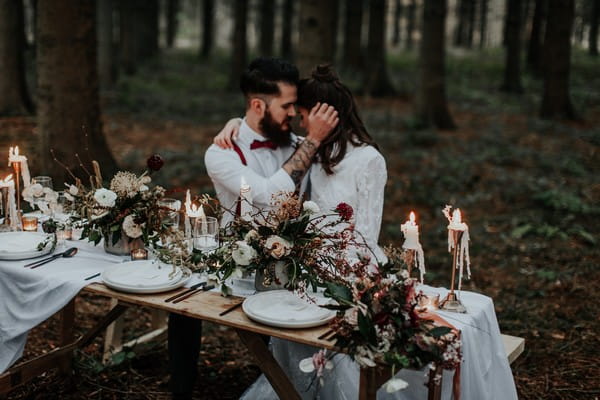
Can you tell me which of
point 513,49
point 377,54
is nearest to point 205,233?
Result: point 377,54

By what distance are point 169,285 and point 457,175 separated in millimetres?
7964

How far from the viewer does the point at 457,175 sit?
34.3 feet

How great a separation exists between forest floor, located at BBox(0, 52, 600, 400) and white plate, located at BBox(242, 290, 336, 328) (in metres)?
1.70

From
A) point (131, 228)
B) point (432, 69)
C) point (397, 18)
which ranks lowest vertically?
point (131, 228)

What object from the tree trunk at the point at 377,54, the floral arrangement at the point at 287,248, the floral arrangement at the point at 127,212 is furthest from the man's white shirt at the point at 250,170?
the tree trunk at the point at 377,54

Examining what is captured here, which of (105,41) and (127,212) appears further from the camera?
(105,41)

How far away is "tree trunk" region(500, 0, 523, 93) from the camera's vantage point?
18.9 meters

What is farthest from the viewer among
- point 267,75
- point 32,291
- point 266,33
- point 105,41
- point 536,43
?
point 536,43

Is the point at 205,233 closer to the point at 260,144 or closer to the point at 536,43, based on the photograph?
the point at 260,144

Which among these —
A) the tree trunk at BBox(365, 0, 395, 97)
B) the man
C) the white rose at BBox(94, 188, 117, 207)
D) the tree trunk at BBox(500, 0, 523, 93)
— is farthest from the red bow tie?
the tree trunk at BBox(500, 0, 523, 93)

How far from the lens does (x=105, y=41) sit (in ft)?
56.2

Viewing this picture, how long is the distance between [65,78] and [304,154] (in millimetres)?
4271

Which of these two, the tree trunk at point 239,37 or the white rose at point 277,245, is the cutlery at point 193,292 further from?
the tree trunk at point 239,37

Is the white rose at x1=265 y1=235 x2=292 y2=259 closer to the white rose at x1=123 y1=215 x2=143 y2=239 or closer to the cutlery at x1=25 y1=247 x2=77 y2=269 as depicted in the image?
the white rose at x1=123 y1=215 x2=143 y2=239
